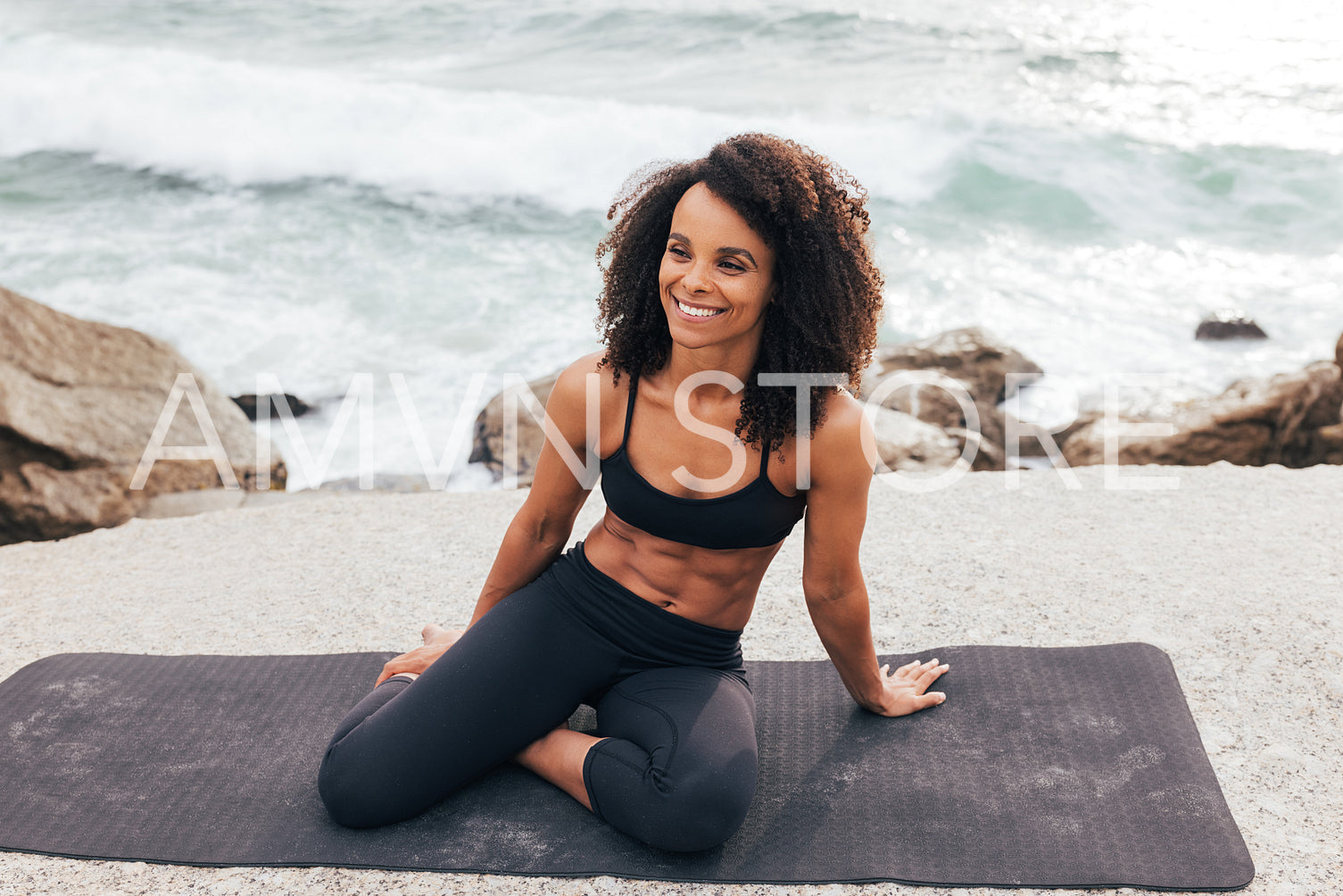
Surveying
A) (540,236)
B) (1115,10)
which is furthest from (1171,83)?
(540,236)

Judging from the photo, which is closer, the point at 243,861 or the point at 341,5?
the point at 243,861

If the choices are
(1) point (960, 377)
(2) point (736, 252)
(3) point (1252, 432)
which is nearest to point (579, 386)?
(2) point (736, 252)

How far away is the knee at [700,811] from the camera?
215 centimetres

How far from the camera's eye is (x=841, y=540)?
89.4 inches

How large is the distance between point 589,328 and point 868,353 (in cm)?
717

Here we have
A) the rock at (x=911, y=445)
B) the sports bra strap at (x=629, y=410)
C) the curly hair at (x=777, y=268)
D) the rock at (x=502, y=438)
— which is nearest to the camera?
the curly hair at (x=777, y=268)

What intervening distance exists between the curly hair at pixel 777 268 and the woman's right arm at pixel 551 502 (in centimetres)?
11

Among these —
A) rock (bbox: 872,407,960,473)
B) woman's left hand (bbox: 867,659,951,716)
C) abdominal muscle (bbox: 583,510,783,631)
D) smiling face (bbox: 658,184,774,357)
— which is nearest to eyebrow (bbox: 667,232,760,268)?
smiling face (bbox: 658,184,774,357)

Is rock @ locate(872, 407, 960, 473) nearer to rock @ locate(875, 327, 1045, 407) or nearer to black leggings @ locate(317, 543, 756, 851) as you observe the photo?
rock @ locate(875, 327, 1045, 407)

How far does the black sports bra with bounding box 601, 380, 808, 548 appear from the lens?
2.23 meters

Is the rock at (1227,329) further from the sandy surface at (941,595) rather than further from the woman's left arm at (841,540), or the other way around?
the woman's left arm at (841,540)

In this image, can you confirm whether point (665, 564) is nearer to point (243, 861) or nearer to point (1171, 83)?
point (243, 861)

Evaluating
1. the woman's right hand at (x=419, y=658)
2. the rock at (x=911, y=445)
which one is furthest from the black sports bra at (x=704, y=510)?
the rock at (x=911, y=445)

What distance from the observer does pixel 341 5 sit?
18.4 meters
